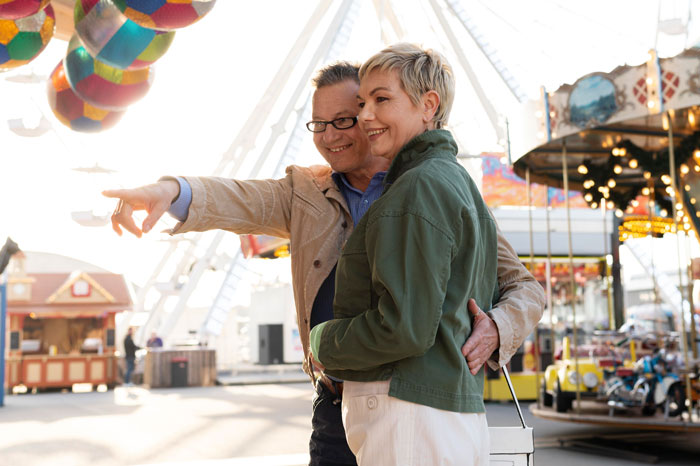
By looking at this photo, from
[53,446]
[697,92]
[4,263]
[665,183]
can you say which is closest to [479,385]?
[697,92]

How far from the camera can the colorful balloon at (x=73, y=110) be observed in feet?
13.9

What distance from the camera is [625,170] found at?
417 inches

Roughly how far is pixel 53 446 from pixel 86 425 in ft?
5.97

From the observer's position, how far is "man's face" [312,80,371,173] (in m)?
1.96

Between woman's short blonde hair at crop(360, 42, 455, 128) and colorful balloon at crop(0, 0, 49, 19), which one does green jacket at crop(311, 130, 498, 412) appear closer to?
woman's short blonde hair at crop(360, 42, 455, 128)

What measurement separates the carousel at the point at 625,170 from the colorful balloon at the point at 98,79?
487 centimetres

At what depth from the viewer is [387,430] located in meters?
1.37

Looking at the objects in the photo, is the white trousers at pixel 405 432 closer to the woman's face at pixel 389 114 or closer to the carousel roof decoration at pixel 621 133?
the woman's face at pixel 389 114

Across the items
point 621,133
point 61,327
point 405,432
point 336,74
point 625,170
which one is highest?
point 621,133

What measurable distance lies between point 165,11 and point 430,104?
6.31ft

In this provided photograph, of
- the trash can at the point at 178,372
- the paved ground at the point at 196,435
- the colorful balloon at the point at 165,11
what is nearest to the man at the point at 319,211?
the colorful balloon at the point at 165,11

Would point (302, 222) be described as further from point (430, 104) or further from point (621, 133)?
point (621, 133)

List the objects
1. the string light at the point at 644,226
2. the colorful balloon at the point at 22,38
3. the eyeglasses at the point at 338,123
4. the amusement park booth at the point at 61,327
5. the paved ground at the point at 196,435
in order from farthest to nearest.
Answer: the amusement park booth at the point at 61,327
the string light at the point at 644,226
the paved ground at the point at 196,435
the colorful balloon at the point at 22,38
the eyeglasses at the point at 338,123

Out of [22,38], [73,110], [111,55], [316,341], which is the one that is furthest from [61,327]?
[316,341]
